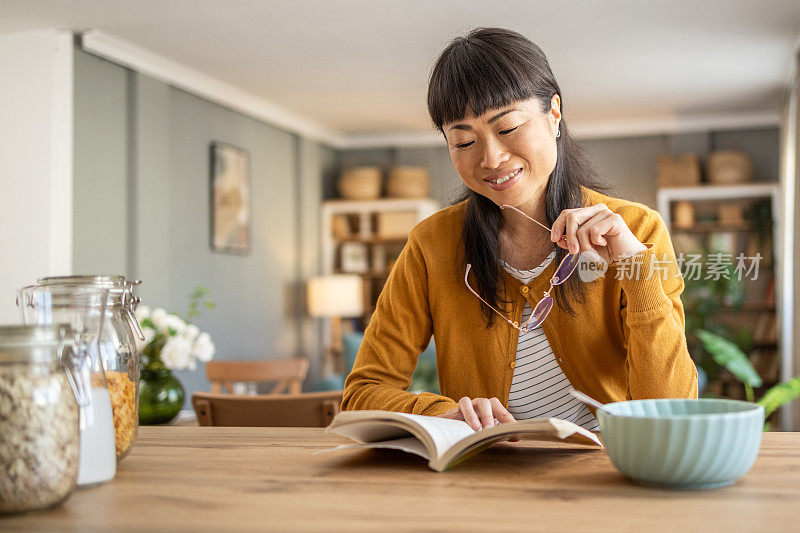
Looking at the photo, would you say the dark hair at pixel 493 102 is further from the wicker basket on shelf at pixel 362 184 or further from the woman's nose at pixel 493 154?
the wicker basket on shelf at pixel 362 184

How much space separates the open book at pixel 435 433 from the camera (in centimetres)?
97

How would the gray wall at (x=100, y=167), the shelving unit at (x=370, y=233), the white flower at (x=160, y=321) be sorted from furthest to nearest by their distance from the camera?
the shelving unit at (x=370, y=233), the gray wall at (x=100, y=167), the white flower at (x=160, y=321)

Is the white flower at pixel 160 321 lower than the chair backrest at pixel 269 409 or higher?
higher

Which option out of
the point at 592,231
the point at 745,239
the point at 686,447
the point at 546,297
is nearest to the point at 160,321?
the point at 546,297

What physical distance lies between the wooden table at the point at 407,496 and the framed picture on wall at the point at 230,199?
15.5ft

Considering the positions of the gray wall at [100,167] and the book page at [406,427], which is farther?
the gray wall at [100,167]

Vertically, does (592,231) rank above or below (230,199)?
below

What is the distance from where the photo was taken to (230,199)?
5.89 metres

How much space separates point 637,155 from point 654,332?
6.42m

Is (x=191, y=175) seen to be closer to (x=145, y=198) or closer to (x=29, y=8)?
(x=145, y=198)

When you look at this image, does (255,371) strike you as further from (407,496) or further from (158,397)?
(407,496)

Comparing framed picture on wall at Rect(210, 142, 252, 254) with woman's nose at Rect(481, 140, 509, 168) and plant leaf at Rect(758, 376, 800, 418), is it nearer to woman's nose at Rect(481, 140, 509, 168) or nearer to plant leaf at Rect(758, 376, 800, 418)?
plant leaf at Rect(758, 376, 800, 418)

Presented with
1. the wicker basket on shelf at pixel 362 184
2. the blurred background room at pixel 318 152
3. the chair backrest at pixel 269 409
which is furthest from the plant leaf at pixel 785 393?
the wicker basket on shelf at pixel 362 184

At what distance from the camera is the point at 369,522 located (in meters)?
0.76
